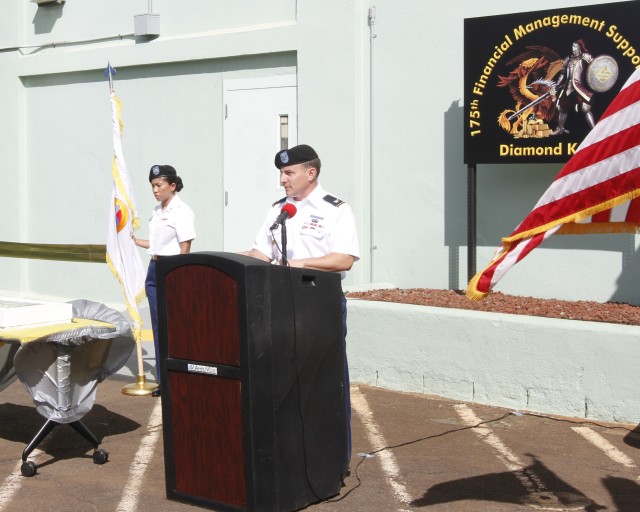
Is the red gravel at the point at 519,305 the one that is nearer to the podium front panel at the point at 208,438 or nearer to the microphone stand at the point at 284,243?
the microphone stand at the point at 284,243

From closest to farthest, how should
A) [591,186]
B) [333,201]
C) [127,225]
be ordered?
1. [591,186]
2. [333,201]
3. [127,225]

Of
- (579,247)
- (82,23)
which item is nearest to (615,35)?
A: (579,247)

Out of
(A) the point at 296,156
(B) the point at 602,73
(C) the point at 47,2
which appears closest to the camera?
(A) the point at 296,156

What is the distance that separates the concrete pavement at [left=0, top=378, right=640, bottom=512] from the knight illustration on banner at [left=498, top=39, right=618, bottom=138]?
2812 millimetres

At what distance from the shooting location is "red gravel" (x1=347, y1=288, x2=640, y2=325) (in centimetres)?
888

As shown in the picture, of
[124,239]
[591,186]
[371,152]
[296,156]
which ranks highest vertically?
[371,152]

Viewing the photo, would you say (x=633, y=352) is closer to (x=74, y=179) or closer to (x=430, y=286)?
(x=430, y=286)

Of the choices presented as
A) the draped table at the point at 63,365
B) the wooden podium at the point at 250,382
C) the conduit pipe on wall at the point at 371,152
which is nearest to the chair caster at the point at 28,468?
the draped table at the point at 63,365

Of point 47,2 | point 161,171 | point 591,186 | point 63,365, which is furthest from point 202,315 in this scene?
point 47,2

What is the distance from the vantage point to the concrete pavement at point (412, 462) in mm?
6254

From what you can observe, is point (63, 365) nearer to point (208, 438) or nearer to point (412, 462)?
point (208, 438)

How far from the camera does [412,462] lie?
23.3ft

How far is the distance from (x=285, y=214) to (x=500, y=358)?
330 centimetres

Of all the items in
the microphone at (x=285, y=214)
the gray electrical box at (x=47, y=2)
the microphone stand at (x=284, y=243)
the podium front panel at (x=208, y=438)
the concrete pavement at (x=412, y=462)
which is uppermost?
the gray electrical box at (x=47, y=2)
